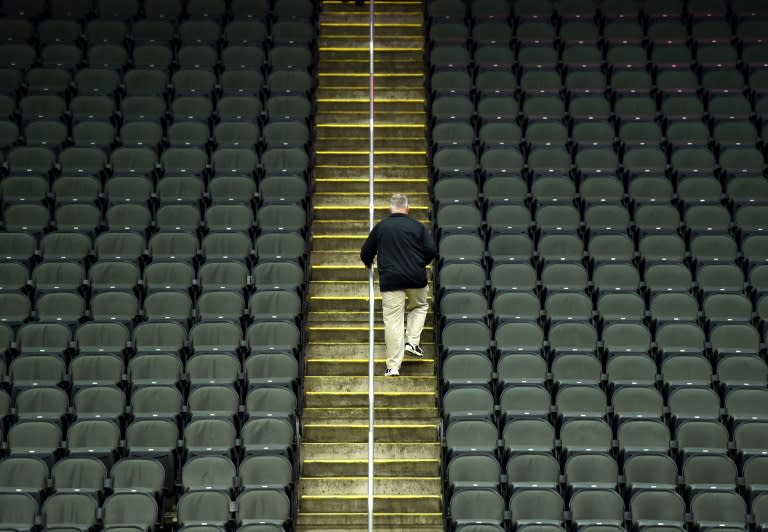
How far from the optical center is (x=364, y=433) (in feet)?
24.5

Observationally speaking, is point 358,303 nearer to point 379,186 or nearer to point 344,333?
point 344,333

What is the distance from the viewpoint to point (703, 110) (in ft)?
32.0

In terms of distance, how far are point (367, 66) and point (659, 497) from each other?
5197 mm

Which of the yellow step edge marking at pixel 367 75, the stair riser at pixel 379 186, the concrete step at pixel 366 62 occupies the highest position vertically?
the concrete step at pixel 366 62

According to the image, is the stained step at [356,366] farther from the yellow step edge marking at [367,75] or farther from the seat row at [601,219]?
the yellow step edge marking at [367,75]

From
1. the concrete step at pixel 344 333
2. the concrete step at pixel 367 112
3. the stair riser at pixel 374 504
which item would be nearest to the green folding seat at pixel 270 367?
the concrete step at pixel 344 333

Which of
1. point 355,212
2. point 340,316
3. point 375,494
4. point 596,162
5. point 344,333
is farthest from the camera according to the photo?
point 596,162

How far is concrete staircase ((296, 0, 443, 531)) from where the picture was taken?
717 cm

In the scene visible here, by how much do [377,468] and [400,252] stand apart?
1.32 meters

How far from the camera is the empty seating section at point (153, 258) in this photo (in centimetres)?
682

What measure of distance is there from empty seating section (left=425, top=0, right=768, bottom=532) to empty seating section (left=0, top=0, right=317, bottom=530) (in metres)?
1.14

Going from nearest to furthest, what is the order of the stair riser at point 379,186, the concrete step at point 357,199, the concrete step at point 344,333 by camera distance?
the concrete step at point 344,333 < the concrete step at point 357,199 < the stair riser at point 379,186

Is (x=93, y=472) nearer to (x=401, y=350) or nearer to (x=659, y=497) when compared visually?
(x=401, y=350)

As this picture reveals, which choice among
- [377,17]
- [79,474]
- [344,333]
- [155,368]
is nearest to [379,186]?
[344,333]
